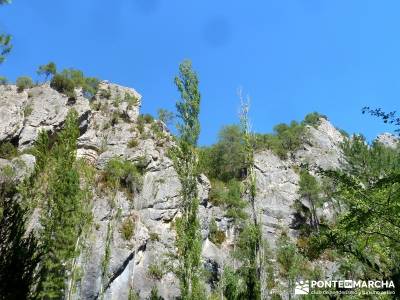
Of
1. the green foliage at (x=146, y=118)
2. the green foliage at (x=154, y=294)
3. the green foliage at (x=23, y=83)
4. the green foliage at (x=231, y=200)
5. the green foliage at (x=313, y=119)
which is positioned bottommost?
the green foliage at (x=154, y=294)

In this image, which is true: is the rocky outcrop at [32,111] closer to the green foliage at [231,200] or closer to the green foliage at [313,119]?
the green foliage at [231,200]

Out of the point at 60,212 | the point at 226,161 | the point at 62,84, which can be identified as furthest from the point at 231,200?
the point at 60,212

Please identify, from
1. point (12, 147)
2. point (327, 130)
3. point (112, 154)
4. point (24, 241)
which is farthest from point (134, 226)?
point (327, 130)

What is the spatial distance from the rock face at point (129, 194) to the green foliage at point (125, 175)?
0.77 metres

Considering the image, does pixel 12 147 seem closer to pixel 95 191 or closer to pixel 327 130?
pixel 95 191

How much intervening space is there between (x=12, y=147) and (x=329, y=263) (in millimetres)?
33010

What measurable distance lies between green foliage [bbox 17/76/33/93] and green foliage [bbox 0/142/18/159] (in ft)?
32.4

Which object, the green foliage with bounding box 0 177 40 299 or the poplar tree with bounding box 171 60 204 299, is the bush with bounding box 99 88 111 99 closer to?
the poplar tree with bounding box 171 60 204 299

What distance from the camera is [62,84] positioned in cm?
4462

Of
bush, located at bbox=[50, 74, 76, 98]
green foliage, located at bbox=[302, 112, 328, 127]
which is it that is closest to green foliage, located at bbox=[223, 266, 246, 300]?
bush, located at bbox=[50, 74, 76, 98]

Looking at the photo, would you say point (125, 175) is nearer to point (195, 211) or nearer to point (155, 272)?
point (155, 272)

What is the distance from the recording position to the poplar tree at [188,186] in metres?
17.6
